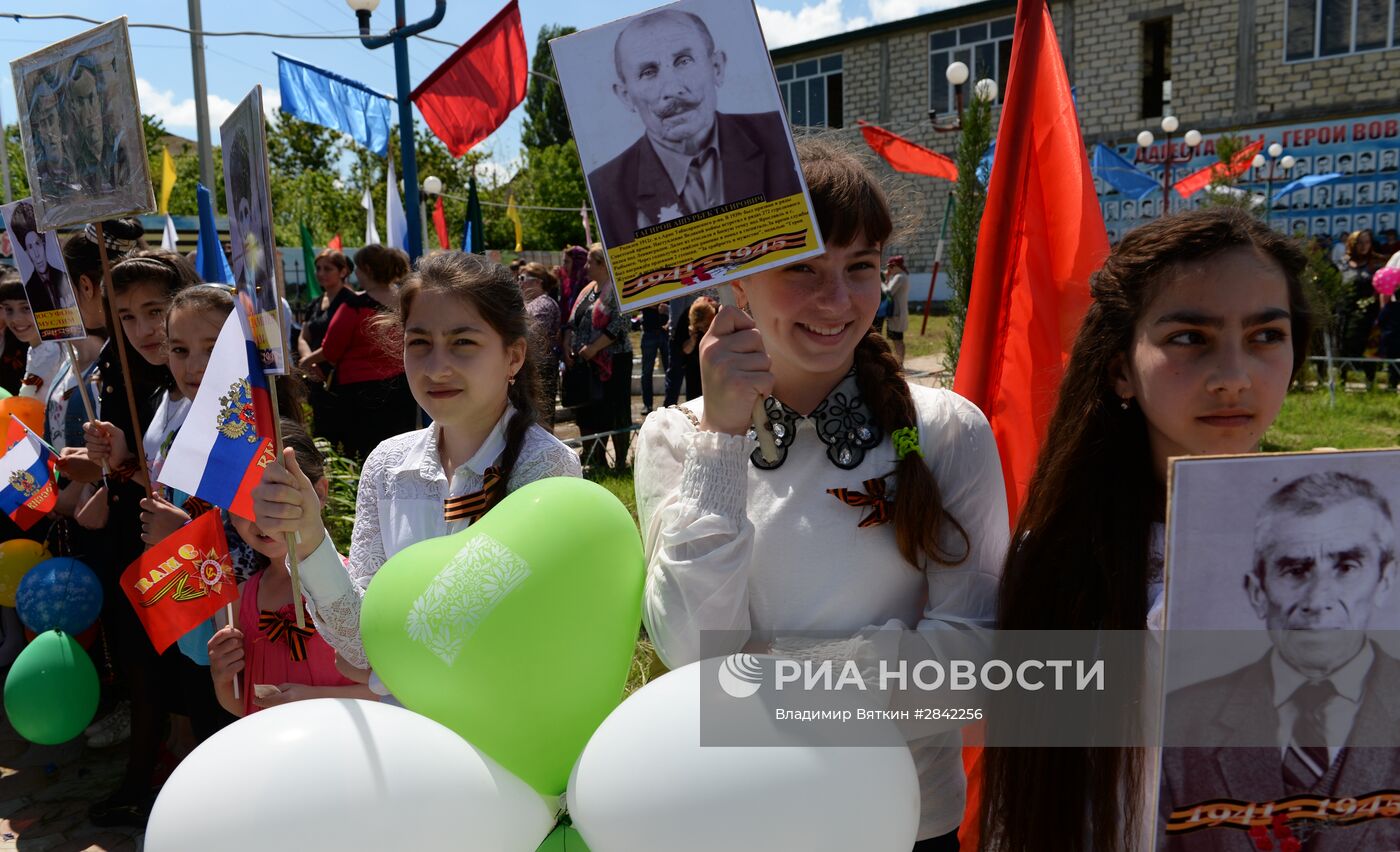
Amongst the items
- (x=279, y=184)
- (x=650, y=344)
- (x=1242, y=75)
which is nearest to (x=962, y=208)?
(x=650, y=344)

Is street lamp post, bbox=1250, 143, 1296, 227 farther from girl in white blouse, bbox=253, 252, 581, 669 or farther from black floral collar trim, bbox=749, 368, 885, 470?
black floral collar trim, bbox=749, 368, 885, 470

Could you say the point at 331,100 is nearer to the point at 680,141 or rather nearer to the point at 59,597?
the point at 59,597

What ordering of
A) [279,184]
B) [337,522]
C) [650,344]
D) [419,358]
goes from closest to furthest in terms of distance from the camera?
1. [419,358]
2. [337,522]
3. [650,344]
4. [279,184]

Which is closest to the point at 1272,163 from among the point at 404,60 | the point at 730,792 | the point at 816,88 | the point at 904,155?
the point at 816,88

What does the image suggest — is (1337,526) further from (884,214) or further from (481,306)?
(481,306)

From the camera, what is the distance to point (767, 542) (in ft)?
5.07

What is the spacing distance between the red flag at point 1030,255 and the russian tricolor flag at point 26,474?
3175mm

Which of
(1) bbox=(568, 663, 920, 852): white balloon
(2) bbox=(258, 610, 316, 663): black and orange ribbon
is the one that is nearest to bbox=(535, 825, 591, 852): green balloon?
(1) bbox=(568, 663, 920, 852): white balloon

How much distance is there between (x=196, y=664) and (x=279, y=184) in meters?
36.6

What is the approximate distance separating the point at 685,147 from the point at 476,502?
958 millimetres

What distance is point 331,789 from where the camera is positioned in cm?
130

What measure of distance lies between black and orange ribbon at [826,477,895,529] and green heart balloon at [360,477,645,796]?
35 centimetres

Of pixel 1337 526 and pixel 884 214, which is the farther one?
pixel 884 214

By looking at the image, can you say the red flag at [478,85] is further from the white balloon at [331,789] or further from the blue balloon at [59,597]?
the white balloon at [331,789]
